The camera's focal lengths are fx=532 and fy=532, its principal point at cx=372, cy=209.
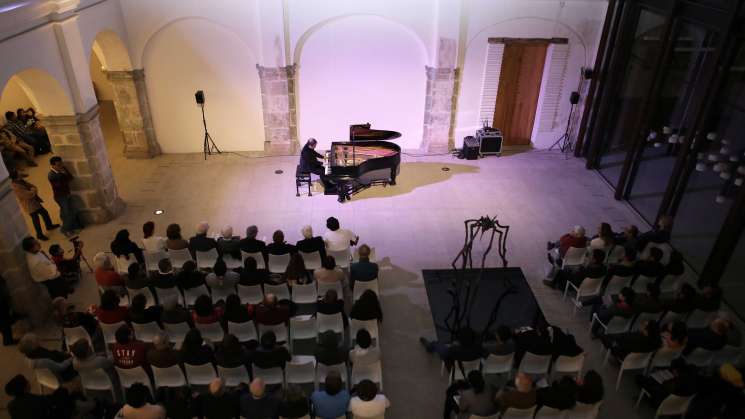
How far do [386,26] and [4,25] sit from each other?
7.29 m

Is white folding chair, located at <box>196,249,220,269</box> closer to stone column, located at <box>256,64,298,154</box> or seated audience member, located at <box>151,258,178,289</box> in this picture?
seated audience member, located at <box>151,258,178,289</box>

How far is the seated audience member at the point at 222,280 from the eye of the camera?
7.13 meters

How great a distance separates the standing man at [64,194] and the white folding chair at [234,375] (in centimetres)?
542

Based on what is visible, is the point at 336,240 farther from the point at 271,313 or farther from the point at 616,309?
the point at 616,309

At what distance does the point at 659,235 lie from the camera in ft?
27.0

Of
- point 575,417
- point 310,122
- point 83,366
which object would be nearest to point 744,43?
point 575,417

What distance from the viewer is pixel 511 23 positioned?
12023 millimetres

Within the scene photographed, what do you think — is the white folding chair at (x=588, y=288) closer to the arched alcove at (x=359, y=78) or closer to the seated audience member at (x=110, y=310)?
the seated audience member at (x=110, y=310)

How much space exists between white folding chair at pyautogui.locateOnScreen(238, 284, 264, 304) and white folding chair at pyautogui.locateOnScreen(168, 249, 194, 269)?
1255mm

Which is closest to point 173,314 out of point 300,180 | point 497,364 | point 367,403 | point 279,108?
point 367,403

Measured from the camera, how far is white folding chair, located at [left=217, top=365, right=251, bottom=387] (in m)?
5.93

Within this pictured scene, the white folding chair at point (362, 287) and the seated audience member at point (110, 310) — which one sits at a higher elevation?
the seated audience member at point (110, 310)

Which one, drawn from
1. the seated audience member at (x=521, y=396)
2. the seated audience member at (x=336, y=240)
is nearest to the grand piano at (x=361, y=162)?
the seated audience member at (x=336, y=240)

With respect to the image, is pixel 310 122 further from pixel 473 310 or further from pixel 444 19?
pixel 473 310
